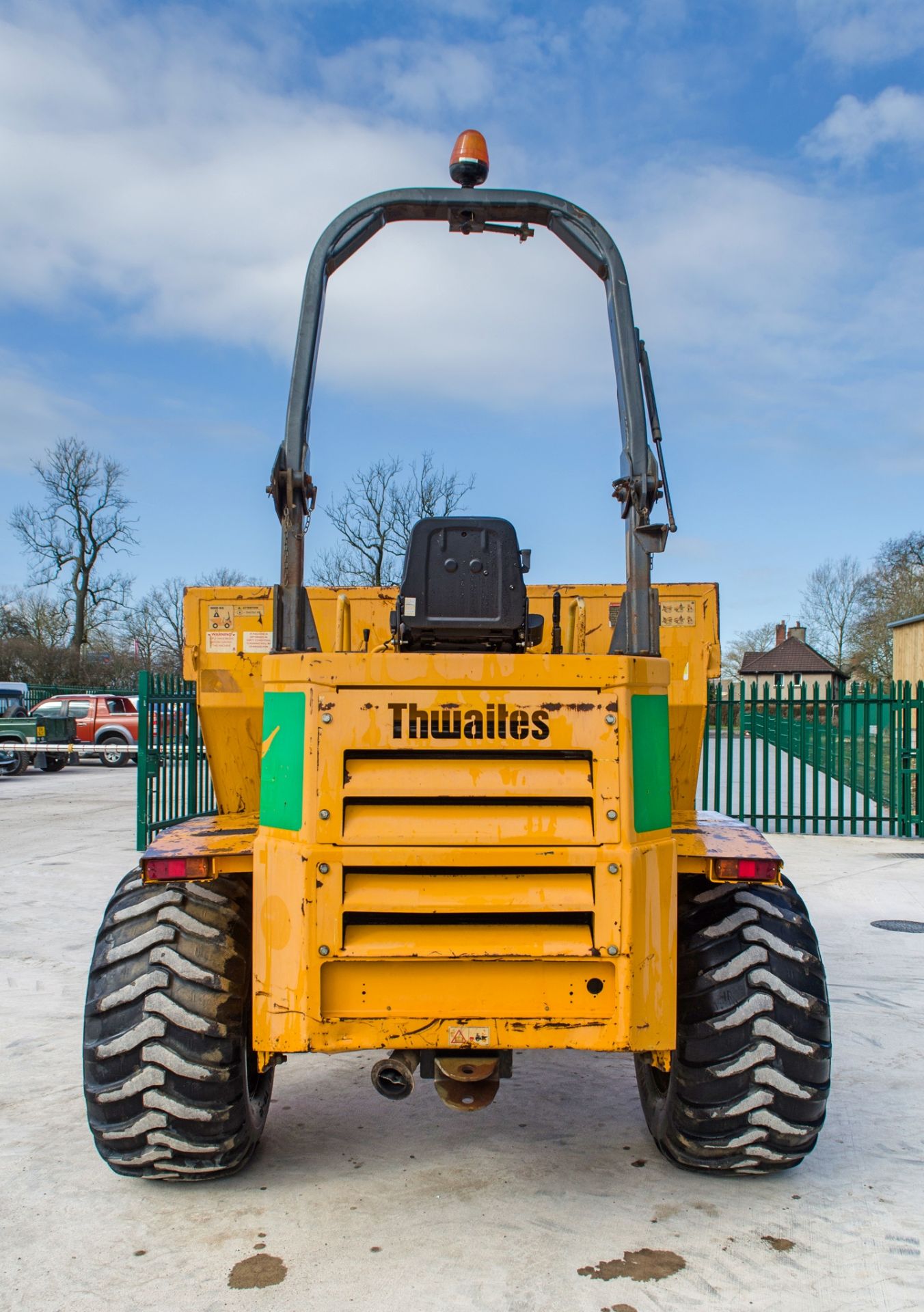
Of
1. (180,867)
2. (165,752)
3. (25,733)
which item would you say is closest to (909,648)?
(25,733)

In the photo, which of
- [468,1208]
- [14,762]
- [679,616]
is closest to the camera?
[468,1208]

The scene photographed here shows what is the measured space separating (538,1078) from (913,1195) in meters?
1.77

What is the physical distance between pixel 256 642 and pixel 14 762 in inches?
841

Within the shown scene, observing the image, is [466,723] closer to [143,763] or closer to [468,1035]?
[468,1035]

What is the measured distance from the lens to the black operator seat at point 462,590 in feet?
12.9

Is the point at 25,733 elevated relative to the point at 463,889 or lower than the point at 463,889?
lower

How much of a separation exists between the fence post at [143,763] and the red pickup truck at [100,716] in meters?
17.8

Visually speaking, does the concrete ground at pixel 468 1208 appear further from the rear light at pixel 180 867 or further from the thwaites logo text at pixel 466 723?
the thwaites logo text at pixel 466 723

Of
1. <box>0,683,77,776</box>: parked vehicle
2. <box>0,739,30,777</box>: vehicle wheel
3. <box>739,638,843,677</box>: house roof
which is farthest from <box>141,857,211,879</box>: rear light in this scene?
<box>739,638,843,677</box>: house roof

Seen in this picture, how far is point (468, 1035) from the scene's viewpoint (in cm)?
340

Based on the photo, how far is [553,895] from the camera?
3.39 meters

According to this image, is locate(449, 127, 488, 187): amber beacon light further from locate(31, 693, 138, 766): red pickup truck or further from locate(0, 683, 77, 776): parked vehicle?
locate(31, 693, 138, 766): red pickup truck

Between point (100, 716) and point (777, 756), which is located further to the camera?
point (100, 716)

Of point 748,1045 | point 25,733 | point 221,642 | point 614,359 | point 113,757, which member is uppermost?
point 614,359
